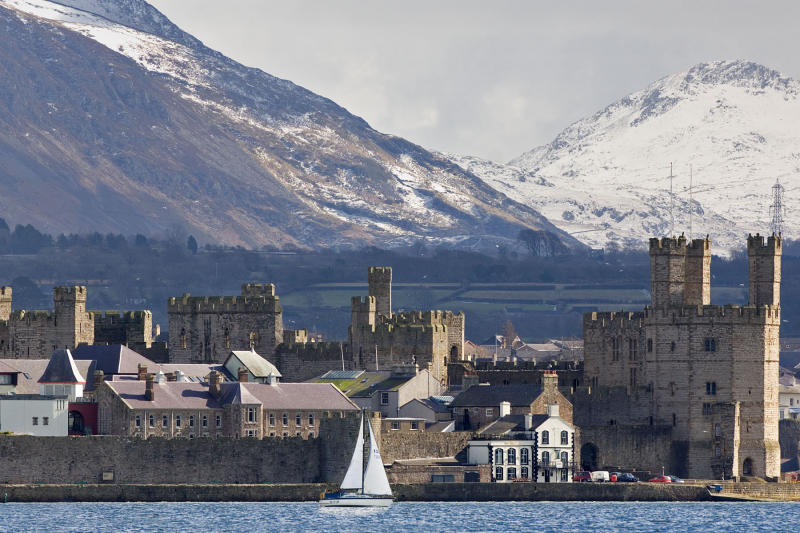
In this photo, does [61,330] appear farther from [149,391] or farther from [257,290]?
[149,391]

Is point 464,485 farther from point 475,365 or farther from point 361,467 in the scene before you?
point 475,365

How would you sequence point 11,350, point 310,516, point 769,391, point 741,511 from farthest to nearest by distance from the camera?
point 11,350 → point 769,391 → point 741,511 → point 310,516

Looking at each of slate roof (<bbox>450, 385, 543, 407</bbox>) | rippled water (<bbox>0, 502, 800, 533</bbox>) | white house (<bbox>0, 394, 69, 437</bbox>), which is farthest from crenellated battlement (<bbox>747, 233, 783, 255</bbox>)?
white house (<bbox>0, 394, 69, 437</bbox>)

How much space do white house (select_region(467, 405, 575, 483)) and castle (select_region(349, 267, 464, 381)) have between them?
46.8 ft

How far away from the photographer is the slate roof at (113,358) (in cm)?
11550

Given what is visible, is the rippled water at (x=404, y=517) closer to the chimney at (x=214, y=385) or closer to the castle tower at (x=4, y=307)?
the chimney at (x=214, y=385)

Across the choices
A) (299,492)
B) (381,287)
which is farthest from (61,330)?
(299,492)

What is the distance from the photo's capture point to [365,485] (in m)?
102

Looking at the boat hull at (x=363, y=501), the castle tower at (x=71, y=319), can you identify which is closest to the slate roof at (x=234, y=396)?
the boat hull at (x=363, y=501)

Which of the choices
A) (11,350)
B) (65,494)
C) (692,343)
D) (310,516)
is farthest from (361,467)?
(11,350)

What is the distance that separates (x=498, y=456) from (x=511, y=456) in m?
0.60

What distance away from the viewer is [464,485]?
104562 mm

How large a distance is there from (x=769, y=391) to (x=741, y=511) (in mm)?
9601

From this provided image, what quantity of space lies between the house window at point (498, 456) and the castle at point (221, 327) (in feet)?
72.1
